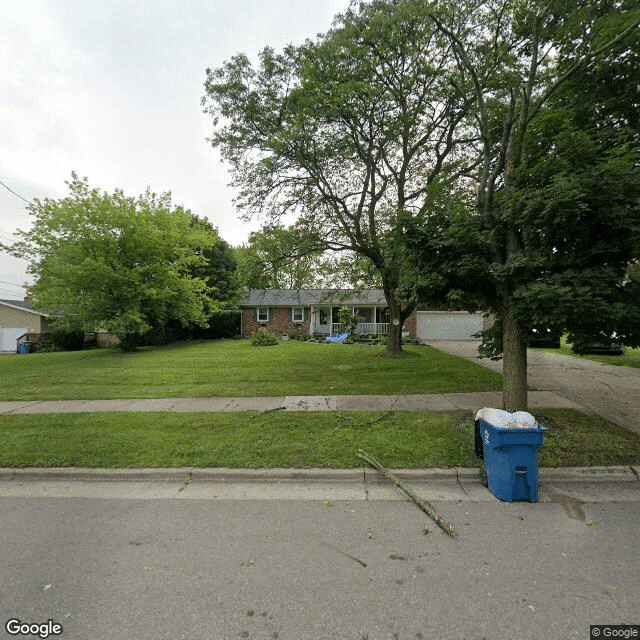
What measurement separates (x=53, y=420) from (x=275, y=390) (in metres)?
4.27

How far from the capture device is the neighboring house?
1001 inches

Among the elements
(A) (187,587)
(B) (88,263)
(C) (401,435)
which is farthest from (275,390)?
(B) (88,263)

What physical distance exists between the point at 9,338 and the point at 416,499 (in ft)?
111

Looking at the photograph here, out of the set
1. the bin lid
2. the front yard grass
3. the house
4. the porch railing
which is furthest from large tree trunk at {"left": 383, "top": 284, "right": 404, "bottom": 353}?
the house

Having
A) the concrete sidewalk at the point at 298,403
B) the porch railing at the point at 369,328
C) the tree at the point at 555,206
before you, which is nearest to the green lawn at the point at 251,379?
the concrete sidewalk at the point at 298,403

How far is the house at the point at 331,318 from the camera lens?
79.2ft

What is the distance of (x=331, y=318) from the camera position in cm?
2509

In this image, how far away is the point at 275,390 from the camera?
7887 mm

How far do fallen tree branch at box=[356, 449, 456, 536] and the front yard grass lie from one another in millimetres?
123

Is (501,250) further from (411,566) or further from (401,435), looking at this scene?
(411,566)

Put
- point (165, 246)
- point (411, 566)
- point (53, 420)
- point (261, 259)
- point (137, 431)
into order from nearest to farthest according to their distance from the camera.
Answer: point (411, 566) < point (137, 431) < point (53, 420) < point (261, 259) < point (165, 246)

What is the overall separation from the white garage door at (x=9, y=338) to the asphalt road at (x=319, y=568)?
1185 inches

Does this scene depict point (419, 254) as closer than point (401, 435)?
No

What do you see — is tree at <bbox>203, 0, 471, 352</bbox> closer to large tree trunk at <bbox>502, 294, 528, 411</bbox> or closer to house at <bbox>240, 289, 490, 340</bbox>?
large tree trunk at <bbox>502, 294, 528, 411</bbox>
